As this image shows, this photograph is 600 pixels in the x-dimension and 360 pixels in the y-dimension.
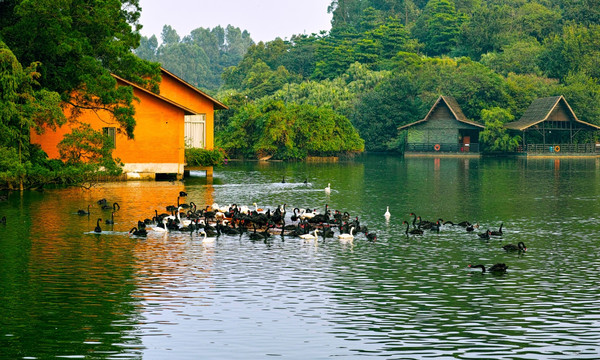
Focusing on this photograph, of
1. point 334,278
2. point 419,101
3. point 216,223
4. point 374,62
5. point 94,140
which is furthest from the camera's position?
point 374,62

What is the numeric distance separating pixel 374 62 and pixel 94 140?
384 feet

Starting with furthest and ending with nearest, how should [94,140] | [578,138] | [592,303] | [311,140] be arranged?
[578,138]
[311,140]
[94,140]
[592,303]

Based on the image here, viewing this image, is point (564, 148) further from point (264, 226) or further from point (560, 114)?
point (264, 226)

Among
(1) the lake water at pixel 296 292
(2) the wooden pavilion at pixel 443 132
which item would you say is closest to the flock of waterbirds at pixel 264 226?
(1) the lake water at pixel 296 292

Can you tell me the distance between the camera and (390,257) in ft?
83.7

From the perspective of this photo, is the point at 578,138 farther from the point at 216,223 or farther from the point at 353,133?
the point at 216,223

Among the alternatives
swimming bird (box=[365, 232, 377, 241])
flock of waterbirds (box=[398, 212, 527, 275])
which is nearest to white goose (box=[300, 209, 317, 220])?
flock of waterbirds (box=[398, 212, 527, 275])

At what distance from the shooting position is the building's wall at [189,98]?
210 feet

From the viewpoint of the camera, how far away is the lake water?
1532 centimetres

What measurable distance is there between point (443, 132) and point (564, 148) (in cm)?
1703

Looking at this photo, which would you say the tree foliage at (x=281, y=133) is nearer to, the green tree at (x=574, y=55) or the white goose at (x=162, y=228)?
the green tree at (x=574, y=55)

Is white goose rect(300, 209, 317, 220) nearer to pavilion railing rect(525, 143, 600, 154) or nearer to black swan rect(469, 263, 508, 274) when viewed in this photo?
black swan rect(469, 263, 508, 274)

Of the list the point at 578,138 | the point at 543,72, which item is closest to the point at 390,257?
the point at 578,138

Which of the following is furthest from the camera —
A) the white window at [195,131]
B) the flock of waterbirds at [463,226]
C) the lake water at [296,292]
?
the white window at [195,131]
